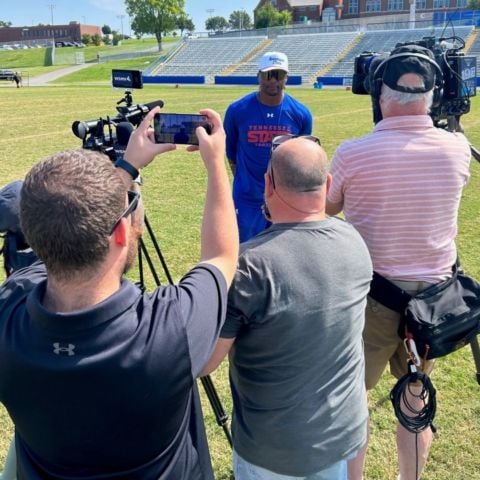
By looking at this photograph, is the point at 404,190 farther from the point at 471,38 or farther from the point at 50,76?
the point at 50,76

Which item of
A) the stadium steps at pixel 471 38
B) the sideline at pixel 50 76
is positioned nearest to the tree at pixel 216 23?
the sideline at pixel 50 76

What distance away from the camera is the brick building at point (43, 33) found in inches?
4818

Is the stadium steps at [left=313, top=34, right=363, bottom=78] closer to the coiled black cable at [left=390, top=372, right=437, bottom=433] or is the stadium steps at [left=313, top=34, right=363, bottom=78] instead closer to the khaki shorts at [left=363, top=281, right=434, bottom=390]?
the khaki shorts at [left=363, top=281, right=434, bottom=390]

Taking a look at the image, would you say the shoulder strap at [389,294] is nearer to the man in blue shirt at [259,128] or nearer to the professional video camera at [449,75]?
the professional video camera at [449,75]

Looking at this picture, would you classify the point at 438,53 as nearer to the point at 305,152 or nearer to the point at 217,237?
the point at 305,152

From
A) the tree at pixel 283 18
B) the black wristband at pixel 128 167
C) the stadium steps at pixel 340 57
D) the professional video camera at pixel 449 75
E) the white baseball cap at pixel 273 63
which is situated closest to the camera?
the black wristband at pixel 128 167

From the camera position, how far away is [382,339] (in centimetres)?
273

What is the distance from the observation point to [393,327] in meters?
2.69

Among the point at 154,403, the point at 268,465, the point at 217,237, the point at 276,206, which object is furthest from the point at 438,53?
the point at 154,403

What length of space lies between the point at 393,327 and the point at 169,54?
63.1 m

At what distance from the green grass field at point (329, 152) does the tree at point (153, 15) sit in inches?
2584

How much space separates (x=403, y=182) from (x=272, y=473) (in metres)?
1.39

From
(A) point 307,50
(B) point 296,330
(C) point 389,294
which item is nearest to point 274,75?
(C) point 389,294

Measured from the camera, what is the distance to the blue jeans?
1886mm
